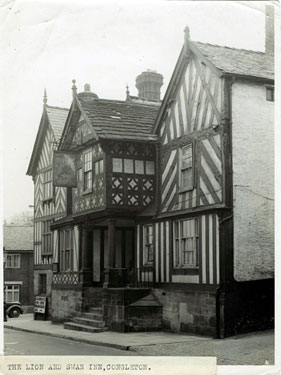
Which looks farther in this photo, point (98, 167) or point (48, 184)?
point (48, 184)

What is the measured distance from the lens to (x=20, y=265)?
35594 mm

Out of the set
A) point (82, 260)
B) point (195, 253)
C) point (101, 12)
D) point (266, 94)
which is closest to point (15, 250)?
point (82, 260)

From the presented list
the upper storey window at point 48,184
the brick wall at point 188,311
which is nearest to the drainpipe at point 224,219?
the brick wall at point 188,311

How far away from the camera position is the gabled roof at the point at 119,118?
19750 millimetres

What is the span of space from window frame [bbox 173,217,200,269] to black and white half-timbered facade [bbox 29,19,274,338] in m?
0.04

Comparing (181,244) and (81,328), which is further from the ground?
(181,244)

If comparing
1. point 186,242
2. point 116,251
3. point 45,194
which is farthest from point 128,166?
point 45,194

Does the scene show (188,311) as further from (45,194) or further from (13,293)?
(13,293)

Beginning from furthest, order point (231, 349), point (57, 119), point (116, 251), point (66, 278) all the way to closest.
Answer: point (57, 119) < point (66, 278) < point (116, 251) < point (231, 349)

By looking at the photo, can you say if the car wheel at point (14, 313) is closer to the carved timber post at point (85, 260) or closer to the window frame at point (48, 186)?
the window frame at point (48, 186)

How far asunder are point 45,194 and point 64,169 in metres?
6.12

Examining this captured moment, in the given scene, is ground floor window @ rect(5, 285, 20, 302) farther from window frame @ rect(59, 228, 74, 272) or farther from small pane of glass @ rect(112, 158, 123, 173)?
small pane of glass @ rect(112, 158, 123, 173)

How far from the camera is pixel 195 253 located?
16.9m

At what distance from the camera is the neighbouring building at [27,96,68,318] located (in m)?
25.8
